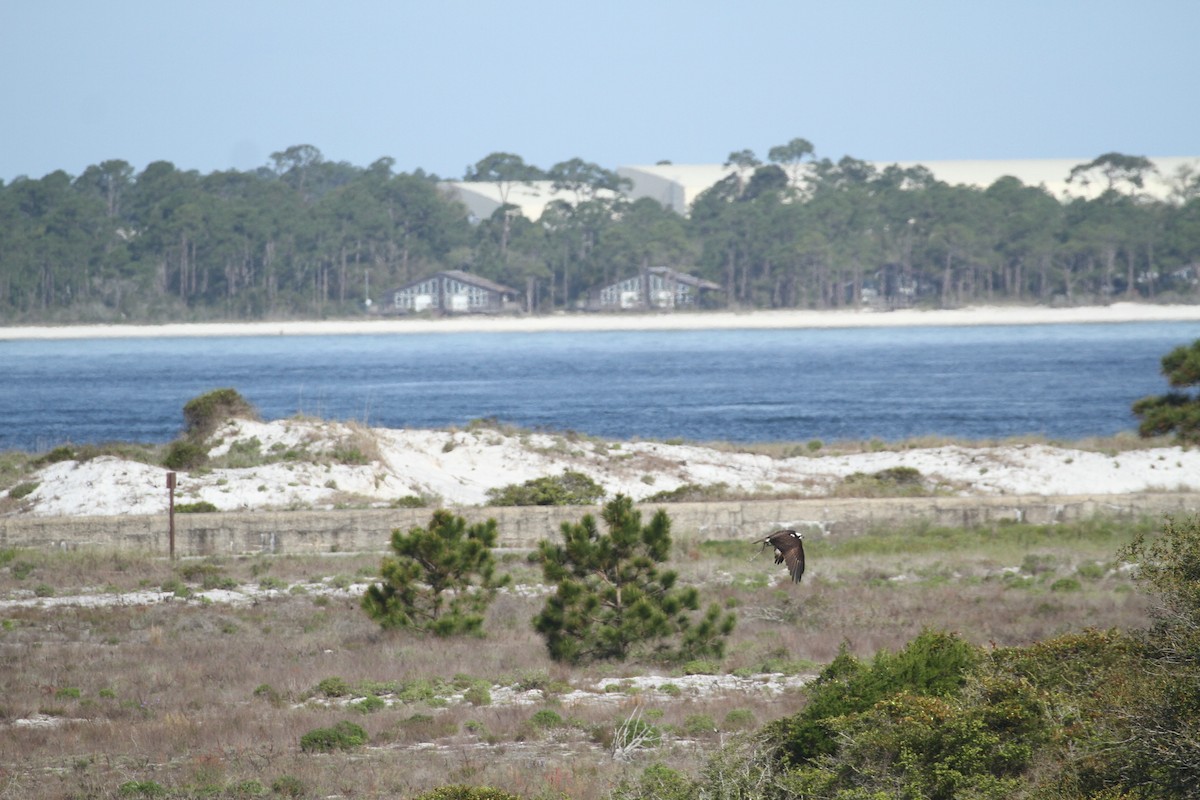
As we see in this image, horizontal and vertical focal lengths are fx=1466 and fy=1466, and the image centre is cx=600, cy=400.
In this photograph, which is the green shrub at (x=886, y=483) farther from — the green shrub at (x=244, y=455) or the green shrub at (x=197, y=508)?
the green shrub at (x=244, y=455)

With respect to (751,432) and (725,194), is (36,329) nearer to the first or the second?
(725,194)

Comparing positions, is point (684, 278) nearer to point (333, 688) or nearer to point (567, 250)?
point (567, 250)

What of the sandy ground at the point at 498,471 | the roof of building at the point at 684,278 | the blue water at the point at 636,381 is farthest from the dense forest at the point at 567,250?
the sandy ground at the point at 498,471

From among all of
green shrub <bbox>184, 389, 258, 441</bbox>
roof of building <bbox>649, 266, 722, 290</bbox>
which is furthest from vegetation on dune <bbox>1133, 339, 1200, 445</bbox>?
roof of building <bbox>649, 266, 722, 290</bbox>

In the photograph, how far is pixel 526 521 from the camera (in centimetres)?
2403

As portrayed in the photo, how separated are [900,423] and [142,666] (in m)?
42.0

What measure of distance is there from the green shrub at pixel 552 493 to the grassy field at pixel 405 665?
4375 mm

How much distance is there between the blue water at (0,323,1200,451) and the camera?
5462 cm

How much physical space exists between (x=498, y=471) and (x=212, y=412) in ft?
21.6

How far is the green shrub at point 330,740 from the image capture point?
38.0ft

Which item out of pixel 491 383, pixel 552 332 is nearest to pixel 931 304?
pixel 552 332

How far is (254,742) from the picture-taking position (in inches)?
463

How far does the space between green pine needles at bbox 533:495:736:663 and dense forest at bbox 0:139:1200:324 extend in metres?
113

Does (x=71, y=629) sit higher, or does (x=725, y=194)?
(x=725, y=194)
